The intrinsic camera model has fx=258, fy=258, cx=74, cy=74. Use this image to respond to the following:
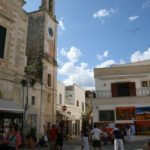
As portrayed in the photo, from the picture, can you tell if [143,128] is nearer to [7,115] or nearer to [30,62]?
[30,62]

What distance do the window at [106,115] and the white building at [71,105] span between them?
726 centimetres

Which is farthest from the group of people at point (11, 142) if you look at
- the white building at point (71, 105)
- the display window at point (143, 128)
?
the white building at point (71, 105)

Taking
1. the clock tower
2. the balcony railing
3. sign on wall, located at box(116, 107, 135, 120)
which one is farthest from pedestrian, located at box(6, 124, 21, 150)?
the balcony railing

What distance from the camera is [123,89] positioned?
2666cm

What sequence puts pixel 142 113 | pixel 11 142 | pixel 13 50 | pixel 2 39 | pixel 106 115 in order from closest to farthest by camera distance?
pixel 11 142
pixel 2 39
pixel 13 50
pixel 142 113
pixel 106 115

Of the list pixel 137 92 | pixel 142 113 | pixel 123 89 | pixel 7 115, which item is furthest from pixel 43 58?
pixel 7 115

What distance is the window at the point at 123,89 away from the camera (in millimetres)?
26208

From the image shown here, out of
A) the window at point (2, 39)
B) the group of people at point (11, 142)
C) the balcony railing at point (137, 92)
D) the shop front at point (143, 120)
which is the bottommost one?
the group of people at point (11, 142)

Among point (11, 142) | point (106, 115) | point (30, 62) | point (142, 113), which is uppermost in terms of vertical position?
point (30, 62)

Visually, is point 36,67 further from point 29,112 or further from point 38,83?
point 29,112

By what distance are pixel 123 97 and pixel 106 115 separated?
2442mm

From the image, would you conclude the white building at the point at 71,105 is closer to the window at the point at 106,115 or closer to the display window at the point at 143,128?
the window at the point at 106,115

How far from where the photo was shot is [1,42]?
1842 cm

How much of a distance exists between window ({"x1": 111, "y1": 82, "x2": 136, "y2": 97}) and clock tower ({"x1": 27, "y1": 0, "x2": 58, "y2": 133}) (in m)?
6.42
